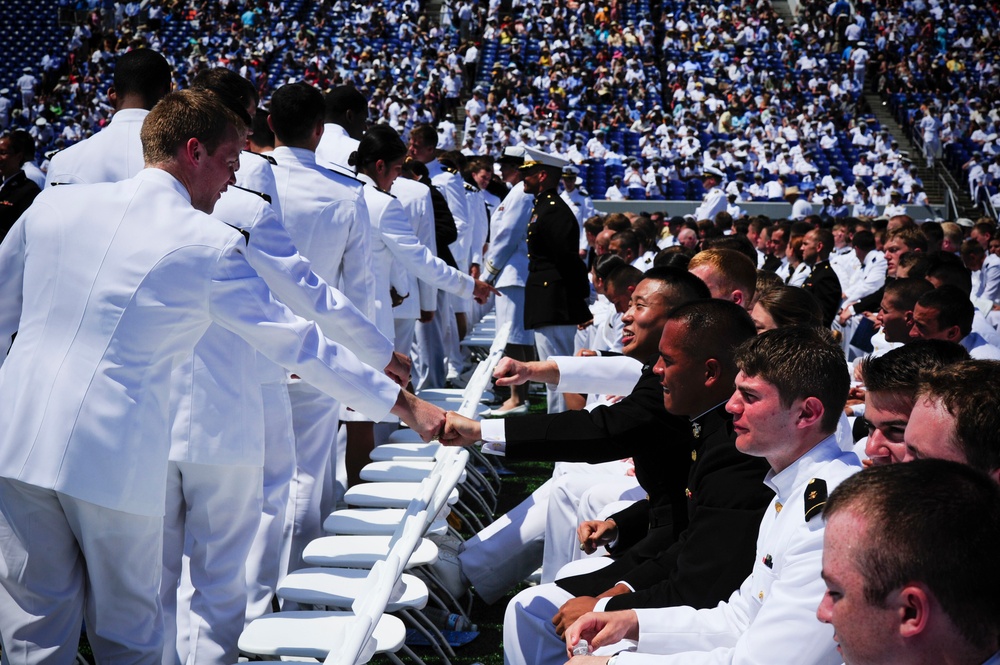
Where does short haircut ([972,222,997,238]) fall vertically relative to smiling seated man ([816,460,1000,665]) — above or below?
below

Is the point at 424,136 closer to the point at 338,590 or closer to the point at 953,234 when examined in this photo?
the point at 338,590

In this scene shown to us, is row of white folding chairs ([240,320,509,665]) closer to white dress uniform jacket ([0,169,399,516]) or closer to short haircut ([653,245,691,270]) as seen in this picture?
white dress uniform jacket ([0,169,399,516])

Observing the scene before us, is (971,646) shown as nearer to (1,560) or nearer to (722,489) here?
(722,489)

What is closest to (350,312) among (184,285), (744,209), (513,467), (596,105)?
(184,285)

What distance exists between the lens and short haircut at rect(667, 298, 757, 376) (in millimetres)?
3088

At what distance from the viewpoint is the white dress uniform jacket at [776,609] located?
84.2 inches

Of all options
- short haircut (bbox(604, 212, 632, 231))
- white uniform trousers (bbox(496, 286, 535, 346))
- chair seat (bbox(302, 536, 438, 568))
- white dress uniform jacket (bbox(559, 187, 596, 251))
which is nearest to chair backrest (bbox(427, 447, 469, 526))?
chair seat (bbox(302, 536, 438, 568))

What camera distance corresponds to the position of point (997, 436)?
→ 2066 mm

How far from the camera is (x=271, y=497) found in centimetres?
402

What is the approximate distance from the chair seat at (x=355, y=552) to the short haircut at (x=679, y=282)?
1.32 metres

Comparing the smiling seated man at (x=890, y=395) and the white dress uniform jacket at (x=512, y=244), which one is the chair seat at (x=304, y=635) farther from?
the white dress uniform jacket at (x=512, y=244)

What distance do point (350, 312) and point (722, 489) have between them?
1461 millimetres

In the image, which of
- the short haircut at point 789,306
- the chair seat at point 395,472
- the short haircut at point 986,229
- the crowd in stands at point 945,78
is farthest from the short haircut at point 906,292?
the crowd in stands at point 945,78

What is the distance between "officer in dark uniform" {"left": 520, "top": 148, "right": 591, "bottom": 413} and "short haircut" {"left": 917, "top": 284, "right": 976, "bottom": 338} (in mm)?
3352
